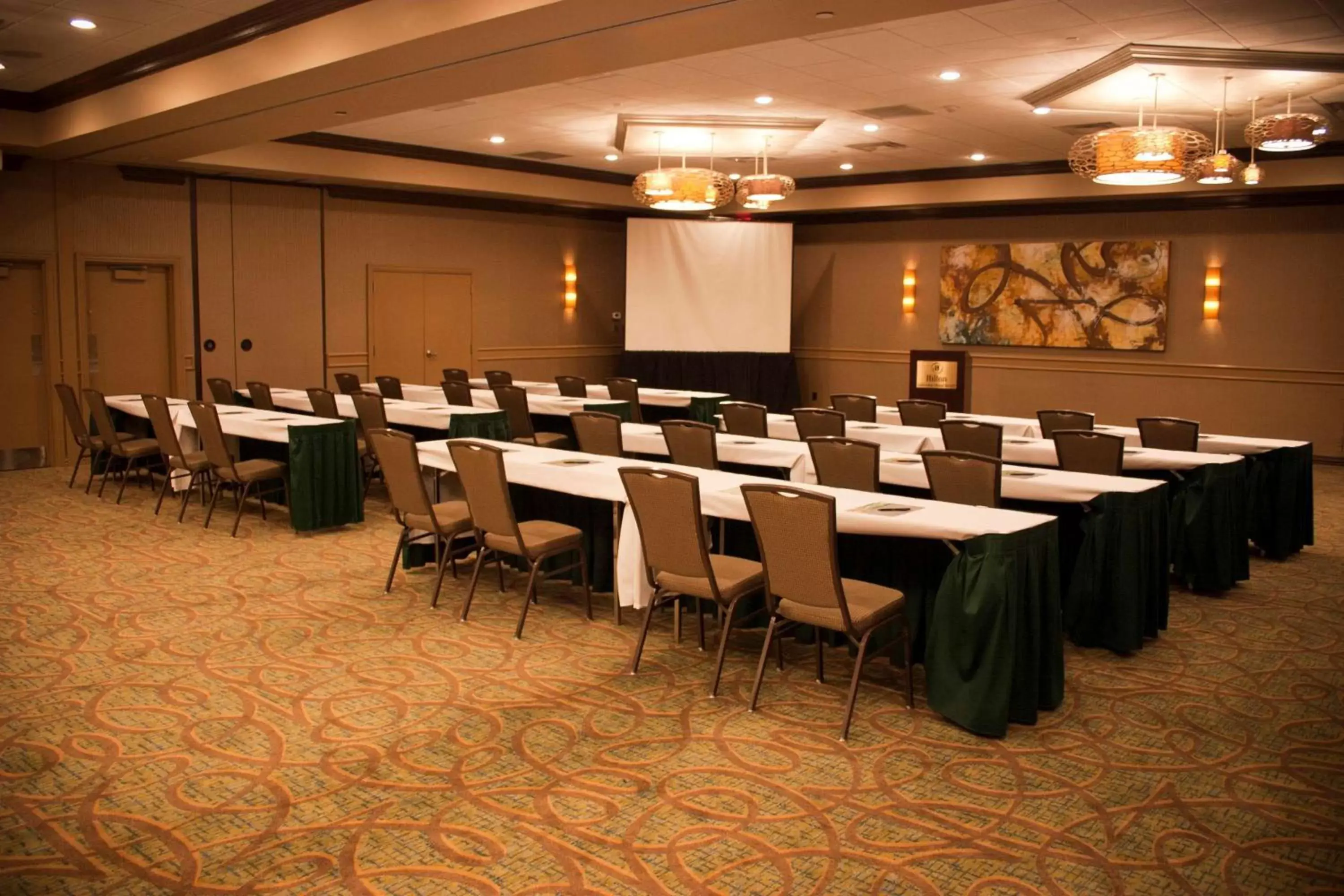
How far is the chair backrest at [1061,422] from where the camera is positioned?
25.4 feet

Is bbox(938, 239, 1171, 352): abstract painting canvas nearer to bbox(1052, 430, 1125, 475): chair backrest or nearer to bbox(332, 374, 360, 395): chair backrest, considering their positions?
bbox(1052, 430, 1125, 475): chair backrest

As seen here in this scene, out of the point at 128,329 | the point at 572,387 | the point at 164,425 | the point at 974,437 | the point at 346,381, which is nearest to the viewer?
the point at 974,437

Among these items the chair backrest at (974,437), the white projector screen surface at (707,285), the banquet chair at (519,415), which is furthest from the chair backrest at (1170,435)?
the white projector screen surface at (707,285)

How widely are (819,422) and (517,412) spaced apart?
308 cm

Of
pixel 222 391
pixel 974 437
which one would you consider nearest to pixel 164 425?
pixel 222 391

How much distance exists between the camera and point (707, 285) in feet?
51.0

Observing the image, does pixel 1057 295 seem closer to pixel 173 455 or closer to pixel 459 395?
pixel 459 395

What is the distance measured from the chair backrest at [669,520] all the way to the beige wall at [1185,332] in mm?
10697

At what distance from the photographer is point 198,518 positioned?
8.20m

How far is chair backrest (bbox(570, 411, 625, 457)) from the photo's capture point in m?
6.86

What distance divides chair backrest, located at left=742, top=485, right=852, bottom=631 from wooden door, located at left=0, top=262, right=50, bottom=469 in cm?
968

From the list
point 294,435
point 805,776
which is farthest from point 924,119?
point 805,776

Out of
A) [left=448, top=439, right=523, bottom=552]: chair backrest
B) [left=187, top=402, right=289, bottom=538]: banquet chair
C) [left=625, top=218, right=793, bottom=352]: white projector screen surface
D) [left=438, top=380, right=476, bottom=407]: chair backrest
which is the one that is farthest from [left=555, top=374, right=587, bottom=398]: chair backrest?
[left=448, top=439, right=523, bottom=552]: chair backrest

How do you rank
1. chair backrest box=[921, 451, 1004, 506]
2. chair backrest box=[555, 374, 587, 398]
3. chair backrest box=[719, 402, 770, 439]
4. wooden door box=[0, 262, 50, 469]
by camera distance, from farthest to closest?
chair backrest box=[555, 374, 587, 398]
wooden door box=[0, 262, 50, 469]
chair backrest box=[719, 402, 770, 439]
chair backrest box=[921, 451, 1004, 506]
